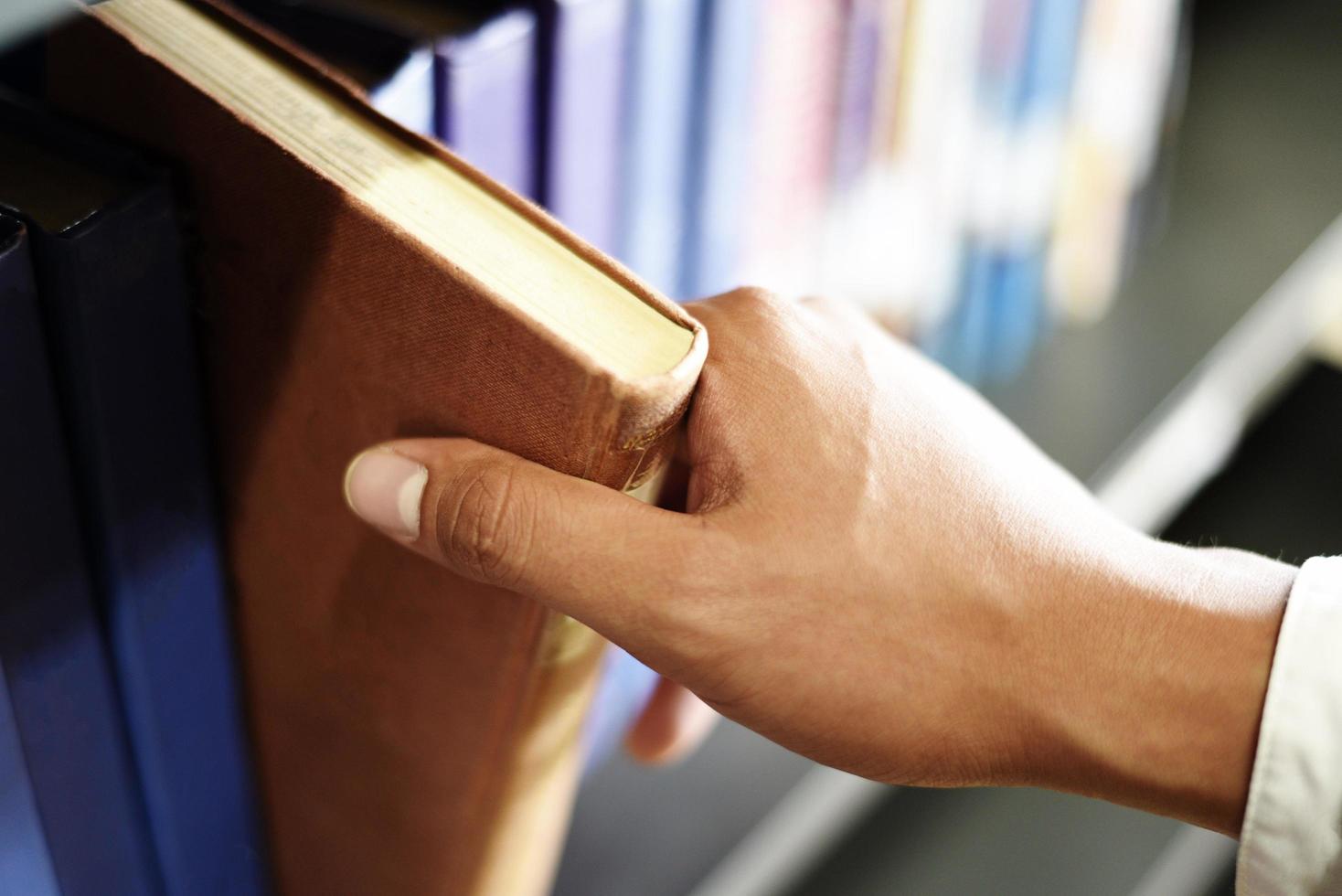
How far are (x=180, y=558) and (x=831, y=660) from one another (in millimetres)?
264

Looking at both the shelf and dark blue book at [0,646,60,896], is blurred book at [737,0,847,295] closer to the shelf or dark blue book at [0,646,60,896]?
the shelf

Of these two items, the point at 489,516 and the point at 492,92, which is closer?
the point at 489,516

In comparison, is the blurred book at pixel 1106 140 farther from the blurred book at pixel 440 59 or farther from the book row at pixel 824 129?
the blurred book at pixel 440 59

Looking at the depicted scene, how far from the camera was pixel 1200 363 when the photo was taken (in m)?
1.12

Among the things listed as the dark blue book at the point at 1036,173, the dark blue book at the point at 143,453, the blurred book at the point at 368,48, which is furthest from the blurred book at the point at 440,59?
the dark blue book at the point at 1036,173

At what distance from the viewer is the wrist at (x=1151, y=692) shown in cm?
52

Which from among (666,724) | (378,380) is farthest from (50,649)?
(666,724)

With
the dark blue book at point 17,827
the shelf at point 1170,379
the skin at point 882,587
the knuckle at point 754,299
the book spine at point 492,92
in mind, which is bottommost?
the shelf at point 1170,379

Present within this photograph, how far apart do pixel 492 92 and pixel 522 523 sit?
21cm

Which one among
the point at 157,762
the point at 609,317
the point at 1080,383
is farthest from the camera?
the point at 1080,383

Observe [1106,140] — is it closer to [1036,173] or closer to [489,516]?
[1036,173]

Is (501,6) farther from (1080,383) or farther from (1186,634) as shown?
(1080,383)

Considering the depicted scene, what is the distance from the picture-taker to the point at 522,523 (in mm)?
445

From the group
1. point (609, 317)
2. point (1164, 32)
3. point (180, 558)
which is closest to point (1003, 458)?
point (609, 317)
